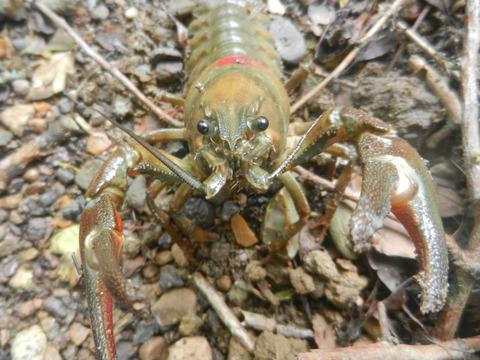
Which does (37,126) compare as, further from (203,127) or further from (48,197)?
(203,127)

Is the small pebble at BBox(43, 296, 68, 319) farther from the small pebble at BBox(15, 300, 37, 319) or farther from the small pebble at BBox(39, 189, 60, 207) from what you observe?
the small pebble at BBox(39, 189, 60, 207)

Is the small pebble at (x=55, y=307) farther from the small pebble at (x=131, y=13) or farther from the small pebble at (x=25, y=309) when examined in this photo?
the small pebble at (x=131, y=13)

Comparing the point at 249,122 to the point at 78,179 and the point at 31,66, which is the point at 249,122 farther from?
the point at 31,66

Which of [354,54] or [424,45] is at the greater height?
[424,45]

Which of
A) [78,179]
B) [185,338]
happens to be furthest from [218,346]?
[78,179]

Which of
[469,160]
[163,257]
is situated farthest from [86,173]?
[469,160]

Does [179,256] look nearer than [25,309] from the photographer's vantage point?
No
